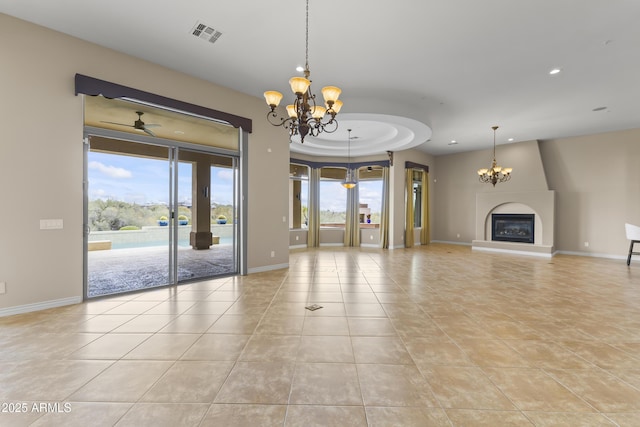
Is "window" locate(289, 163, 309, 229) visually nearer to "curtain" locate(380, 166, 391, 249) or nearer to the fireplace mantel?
"curtain" locate(380, 166, 391, 249)

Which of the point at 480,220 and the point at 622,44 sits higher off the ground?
the point at 622,44

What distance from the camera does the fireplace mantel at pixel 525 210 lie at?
8156 millimetres

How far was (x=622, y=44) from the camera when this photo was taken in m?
3.68

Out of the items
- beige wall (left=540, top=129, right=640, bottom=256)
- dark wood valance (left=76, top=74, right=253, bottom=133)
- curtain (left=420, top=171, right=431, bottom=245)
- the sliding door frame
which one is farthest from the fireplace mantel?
dark wood valance (left=76, top=74, right=253, bottom=133)

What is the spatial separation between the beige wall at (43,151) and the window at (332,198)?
6771 mm

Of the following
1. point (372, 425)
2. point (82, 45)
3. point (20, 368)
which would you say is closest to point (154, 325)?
point (20, 368)

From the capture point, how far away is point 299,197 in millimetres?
9898

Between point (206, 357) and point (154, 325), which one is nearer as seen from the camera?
point (206, 357)

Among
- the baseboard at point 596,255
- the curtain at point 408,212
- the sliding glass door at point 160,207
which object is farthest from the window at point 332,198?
the baseboard at point 596,255

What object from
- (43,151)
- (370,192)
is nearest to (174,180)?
(43,151)

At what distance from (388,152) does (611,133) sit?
19.8ft

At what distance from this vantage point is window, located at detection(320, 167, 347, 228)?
10.2 metres

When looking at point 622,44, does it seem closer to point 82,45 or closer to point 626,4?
point 626,4

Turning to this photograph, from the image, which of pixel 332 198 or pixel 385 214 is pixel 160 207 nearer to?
pixel 332 198
